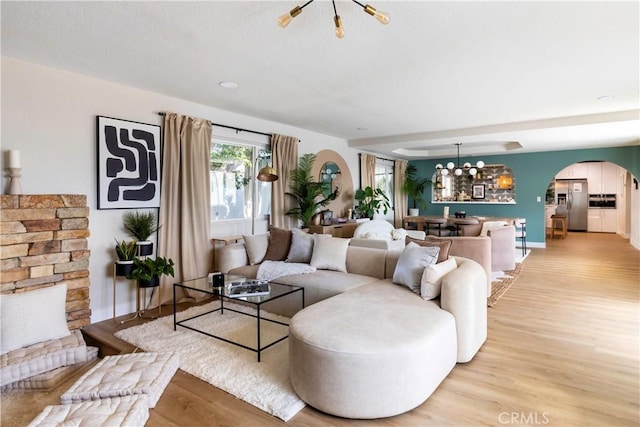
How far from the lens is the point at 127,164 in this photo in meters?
4.04

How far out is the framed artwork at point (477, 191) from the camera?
1047 centimetres

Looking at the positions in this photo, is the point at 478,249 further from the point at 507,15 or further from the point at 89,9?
the point at 89,9

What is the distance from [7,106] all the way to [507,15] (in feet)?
13.8

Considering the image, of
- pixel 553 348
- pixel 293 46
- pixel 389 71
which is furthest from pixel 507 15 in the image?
pixel 553 348

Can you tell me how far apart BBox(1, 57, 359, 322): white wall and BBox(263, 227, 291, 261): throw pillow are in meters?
1.67

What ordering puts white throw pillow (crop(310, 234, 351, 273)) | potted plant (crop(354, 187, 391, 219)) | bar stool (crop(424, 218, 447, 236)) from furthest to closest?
1. bar stool (crop(424, 218, 447, 236))
2. potted plant (crop(354, 187, 391, 219))
3. white throw pillow (crop(310, 234, 351, 273))

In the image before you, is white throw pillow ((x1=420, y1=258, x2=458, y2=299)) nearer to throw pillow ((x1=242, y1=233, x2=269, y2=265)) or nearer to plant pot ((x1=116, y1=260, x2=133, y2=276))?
throw pillow ((x1=242, y1=233, x2=269, y2=265))

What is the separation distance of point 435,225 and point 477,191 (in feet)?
9.10

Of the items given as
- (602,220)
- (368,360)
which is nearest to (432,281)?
(368,360)

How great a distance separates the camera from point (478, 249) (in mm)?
4809

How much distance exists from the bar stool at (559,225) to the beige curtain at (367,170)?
6.30m

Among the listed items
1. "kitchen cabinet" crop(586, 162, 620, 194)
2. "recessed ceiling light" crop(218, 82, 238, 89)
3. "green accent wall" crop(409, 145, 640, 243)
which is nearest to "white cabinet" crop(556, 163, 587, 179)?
"kitchen cabinet" crop(586, 162, 620, 194)

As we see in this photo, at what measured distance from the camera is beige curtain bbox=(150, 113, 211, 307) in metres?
4.37

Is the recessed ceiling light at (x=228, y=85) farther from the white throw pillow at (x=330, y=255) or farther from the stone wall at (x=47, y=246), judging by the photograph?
the white throw pillow at (x=330, y=255)
